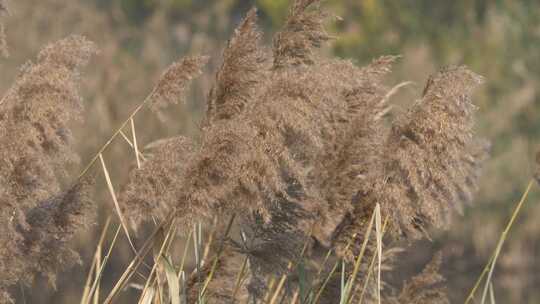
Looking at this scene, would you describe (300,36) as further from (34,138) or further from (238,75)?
(34,138)

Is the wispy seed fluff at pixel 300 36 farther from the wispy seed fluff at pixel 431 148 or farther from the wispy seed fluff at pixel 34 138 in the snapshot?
the wispy seed fluff at pixel 34 138

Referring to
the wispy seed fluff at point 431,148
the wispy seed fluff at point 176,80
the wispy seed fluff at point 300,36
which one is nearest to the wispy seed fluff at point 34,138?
the wispy seed fluff at point 176,80

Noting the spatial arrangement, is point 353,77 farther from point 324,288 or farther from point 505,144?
point 505,144

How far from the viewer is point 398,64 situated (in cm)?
1130

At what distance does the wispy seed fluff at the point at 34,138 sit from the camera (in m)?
2.69

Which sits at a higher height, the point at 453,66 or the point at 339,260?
the point at 453,66

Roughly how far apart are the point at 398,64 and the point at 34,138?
8850mm

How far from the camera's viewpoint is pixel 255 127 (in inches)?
105

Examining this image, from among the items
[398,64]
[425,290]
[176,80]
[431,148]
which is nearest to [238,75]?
[176,80]

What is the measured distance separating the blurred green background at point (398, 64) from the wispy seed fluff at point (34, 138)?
6.60ft

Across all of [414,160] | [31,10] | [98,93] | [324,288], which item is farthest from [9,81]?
[414,160]

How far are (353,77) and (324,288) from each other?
2.44 feet

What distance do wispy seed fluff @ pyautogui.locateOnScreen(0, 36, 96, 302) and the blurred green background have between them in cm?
201

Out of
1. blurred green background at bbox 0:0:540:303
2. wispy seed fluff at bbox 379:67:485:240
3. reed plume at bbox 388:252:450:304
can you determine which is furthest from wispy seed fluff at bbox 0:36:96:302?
blurred green background at bbox 0:0:540:303
